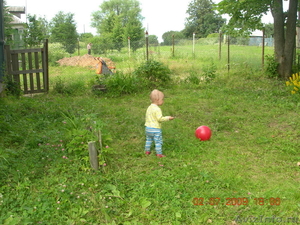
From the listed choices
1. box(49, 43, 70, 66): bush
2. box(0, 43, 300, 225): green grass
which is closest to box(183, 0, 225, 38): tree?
box(49, 43, 70, 66): bush

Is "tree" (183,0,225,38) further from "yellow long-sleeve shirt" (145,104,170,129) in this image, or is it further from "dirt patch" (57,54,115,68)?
"yellow long-sleeve shirt" (145,104,170,129)

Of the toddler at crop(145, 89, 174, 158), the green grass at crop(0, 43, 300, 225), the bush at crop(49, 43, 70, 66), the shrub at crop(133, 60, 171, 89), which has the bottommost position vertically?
the green grass at crop(0, 43, 300, 225)

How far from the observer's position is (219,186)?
3750 mm

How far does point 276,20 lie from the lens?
37.9 feet

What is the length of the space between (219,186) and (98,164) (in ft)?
5.29

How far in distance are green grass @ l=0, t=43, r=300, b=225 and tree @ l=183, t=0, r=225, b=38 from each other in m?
52.2

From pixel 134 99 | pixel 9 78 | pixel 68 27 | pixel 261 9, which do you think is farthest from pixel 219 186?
pixel 68 27

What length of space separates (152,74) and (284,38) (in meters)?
5.47

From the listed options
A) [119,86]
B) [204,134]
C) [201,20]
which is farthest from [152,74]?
[201,20]

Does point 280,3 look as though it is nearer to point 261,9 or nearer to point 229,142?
point 261,9

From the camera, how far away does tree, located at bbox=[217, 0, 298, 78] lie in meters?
10.9

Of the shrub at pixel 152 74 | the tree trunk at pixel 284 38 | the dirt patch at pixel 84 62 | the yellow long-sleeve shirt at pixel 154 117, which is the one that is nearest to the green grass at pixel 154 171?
the yellow long-sleeve shirt at pixel 154 117
